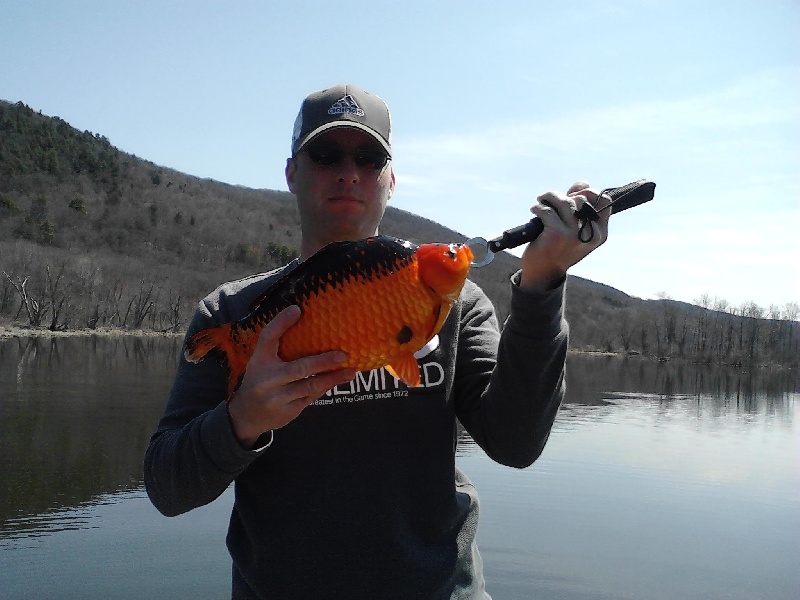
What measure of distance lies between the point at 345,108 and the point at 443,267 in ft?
3.53

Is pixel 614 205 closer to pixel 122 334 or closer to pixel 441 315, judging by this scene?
pixel 441 315

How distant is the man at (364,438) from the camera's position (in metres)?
2.12

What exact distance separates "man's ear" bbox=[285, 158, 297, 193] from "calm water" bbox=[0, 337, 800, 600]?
687 centimetres

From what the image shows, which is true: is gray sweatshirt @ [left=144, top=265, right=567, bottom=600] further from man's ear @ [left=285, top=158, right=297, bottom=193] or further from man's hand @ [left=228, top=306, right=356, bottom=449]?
man's ear @ [left=285, top=158, right=297, bottom=193]

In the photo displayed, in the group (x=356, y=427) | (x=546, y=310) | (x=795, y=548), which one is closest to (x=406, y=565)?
(x=356, y=427)

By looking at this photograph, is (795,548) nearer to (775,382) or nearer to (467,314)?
(467,314)

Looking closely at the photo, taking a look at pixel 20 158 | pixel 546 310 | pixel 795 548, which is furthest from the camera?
pixel 20 158

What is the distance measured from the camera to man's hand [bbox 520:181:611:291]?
1.96m

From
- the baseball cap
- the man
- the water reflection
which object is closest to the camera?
the man

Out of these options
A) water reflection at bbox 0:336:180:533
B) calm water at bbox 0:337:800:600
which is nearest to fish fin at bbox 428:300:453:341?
calm water at bbox 0:337:800:600

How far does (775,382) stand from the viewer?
61.8 metres

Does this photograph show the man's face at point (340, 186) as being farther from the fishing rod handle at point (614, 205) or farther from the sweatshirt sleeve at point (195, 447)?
the fishing rod handle at point (614, 205)

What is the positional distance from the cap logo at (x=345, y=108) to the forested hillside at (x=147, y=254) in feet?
181

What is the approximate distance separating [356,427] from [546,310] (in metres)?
0.77
